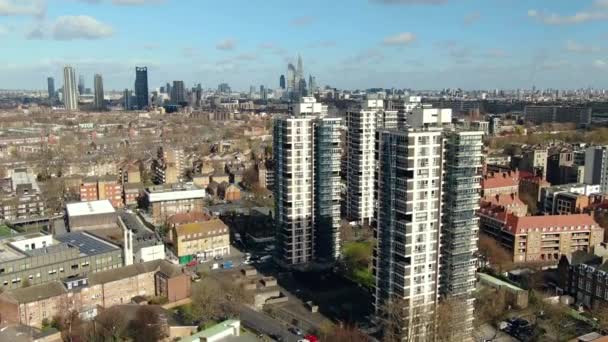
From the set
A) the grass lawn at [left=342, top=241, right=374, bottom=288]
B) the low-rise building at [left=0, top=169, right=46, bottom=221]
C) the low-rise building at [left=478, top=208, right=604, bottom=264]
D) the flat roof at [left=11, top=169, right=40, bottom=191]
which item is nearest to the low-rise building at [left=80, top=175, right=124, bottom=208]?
the low-rise building at [left=0, top=169, right=46, bottom=221]

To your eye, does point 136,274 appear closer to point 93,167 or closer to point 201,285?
point 201,285

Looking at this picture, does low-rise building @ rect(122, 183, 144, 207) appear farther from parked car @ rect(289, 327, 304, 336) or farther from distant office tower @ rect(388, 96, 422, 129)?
parked car @ rect(289, 327, 304, 336)

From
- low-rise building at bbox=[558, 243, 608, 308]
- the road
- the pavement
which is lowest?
the road

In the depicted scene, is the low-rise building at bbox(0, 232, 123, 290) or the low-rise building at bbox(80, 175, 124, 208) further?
the low-rise building at bbox(80, 175, 124, 208)

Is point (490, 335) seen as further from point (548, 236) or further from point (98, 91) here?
point (98, 91)

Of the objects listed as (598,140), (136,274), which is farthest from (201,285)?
(598,140)

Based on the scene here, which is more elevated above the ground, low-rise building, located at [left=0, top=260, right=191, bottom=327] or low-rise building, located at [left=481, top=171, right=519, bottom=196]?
low-rise building, located at [left=481, top=171, right=519, bottom=196]

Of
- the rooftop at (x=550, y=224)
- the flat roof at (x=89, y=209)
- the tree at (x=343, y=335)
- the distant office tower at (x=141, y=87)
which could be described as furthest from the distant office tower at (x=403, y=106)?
the distant office tower at (x=141, y=87)

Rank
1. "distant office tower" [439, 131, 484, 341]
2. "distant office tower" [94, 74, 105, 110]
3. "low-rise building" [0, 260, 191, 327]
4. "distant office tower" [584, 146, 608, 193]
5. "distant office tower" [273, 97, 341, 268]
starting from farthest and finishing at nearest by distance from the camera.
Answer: "distant office tower" [94, 74, 105, 110] → "distant office tower" [584, 146, 608, 193] → "distant office tower" [273, 97, 341, 268] → "low-rise building" [0, 260, 191, 327] → "distant office tower" [439, 131, 484, 341]
